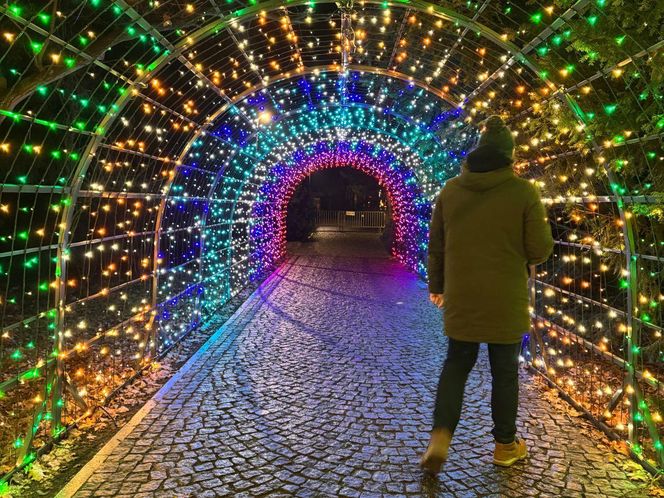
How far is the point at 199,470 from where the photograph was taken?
378cm

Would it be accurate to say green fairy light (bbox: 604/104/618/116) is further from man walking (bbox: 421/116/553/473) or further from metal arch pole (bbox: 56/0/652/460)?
man walking (bbox: 421/116/553/473)

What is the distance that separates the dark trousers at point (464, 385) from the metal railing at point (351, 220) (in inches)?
1339

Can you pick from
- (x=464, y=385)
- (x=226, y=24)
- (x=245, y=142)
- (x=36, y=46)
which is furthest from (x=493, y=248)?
(x=245, y=142)

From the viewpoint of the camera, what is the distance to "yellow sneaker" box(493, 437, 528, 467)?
3.76m

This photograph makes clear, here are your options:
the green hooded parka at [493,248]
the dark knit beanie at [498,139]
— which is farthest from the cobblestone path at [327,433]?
the dark knit beanie at [498,139]

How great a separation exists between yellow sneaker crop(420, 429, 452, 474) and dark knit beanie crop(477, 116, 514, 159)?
1.83 meters

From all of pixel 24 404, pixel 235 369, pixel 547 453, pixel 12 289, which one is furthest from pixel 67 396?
pixel 12 289

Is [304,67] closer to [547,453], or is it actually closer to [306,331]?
[306,331]

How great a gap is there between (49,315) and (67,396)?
103cm

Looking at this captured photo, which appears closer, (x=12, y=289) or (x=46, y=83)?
(x=46, y=83)

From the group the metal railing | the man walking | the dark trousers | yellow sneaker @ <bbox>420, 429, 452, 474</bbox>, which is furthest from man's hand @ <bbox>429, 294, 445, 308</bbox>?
the metal railing

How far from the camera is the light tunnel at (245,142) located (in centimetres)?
394

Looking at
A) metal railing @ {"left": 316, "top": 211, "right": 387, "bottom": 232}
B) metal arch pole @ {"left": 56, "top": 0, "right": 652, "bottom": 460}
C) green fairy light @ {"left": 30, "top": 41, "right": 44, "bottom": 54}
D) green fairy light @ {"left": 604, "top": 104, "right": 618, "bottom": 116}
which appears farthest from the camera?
metal railing @ {"left": 316, "top": 211, "right": 387, "bottom": 232}

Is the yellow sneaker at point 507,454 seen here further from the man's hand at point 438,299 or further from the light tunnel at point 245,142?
the man's hand at point 438,299
